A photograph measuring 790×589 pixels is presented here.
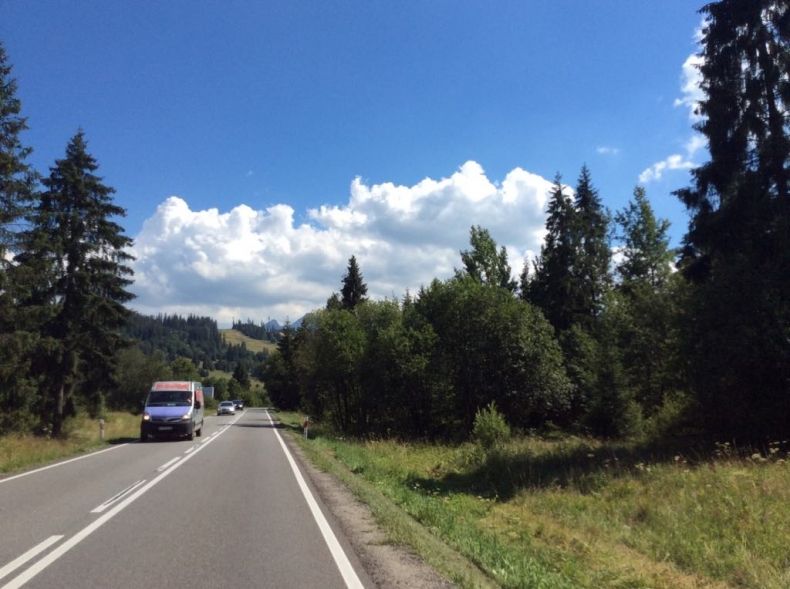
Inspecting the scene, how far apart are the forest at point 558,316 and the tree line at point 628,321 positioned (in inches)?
2.9

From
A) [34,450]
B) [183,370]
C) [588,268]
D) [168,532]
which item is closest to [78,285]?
[34,450]

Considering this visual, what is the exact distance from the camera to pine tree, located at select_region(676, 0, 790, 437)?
54.2 feet

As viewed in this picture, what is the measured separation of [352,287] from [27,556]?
181 ft

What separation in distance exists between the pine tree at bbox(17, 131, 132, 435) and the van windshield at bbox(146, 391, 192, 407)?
598 cm

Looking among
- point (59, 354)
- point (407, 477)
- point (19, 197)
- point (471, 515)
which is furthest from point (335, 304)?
point (471, 515)

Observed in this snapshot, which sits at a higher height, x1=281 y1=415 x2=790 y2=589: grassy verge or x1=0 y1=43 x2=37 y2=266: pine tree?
x1=0 y1=43 x2=37 y2=266: pine tree

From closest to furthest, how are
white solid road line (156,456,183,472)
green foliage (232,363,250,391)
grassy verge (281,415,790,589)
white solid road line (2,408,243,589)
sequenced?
white solid road line (2,408,243,589)
grassy verge (281,415,790,589)
white solid road line (156,456,183,472)
green foliage (232,363,250,391)

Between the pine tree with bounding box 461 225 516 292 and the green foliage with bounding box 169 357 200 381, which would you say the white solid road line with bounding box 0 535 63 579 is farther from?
the green foliage with bounding box 169 357 200 381

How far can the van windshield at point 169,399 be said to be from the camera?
91.0ft

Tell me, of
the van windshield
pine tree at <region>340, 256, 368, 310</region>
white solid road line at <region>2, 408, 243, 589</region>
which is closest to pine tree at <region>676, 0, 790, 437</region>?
white solid road line at <region>2, 408, 243, 589</region>

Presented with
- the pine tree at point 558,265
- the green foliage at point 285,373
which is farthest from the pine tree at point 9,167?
the green foliage at point 285,373

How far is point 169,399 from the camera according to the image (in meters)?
28.2

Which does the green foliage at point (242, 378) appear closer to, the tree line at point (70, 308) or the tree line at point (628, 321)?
the tree line at point (628, 321)

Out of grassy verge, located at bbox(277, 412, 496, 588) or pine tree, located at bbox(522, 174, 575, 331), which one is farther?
pine tree, located at bbox(522, 174, 575, 331)
